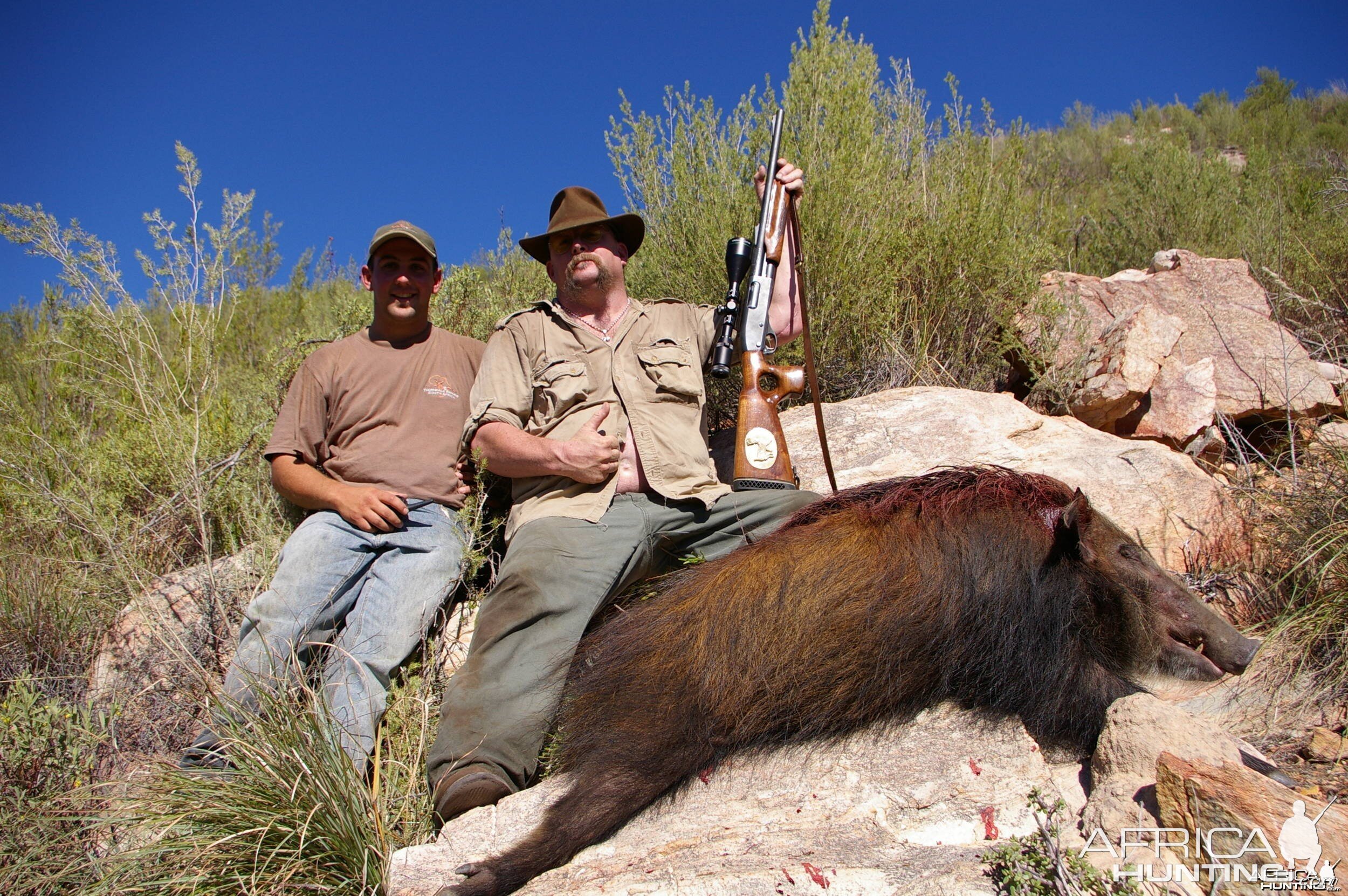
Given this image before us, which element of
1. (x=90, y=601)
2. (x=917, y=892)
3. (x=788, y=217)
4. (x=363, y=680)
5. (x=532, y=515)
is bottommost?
(x=917, y=892)

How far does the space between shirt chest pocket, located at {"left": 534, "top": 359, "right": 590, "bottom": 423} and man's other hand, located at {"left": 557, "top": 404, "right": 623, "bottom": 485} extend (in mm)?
362

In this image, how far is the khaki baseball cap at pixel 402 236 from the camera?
157 inches

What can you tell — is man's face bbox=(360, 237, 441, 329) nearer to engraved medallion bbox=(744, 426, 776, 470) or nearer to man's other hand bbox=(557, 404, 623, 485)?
man's other hand bbox=(557, 404, 623, 485)

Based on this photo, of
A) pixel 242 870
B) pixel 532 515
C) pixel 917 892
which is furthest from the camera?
pixel 532 515

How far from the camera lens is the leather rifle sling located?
12.1ft

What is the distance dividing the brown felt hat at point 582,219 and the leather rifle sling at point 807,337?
0.82 metres

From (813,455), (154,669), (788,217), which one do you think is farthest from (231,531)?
(788,217)

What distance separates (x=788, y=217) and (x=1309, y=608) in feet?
9.93

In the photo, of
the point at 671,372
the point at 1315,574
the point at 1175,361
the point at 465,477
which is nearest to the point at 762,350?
the point at 671,372

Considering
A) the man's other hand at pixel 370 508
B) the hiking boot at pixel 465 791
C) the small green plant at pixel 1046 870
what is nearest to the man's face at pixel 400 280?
the man's other hand at pixel 370 508

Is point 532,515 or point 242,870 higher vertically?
point 532,515

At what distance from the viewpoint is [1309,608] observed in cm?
318

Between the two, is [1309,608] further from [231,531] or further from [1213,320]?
[231,531]

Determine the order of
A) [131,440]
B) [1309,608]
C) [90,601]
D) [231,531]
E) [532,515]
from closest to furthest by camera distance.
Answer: [1309,608] < [532,515] < [90,601] < [231,531] < [131,440]
